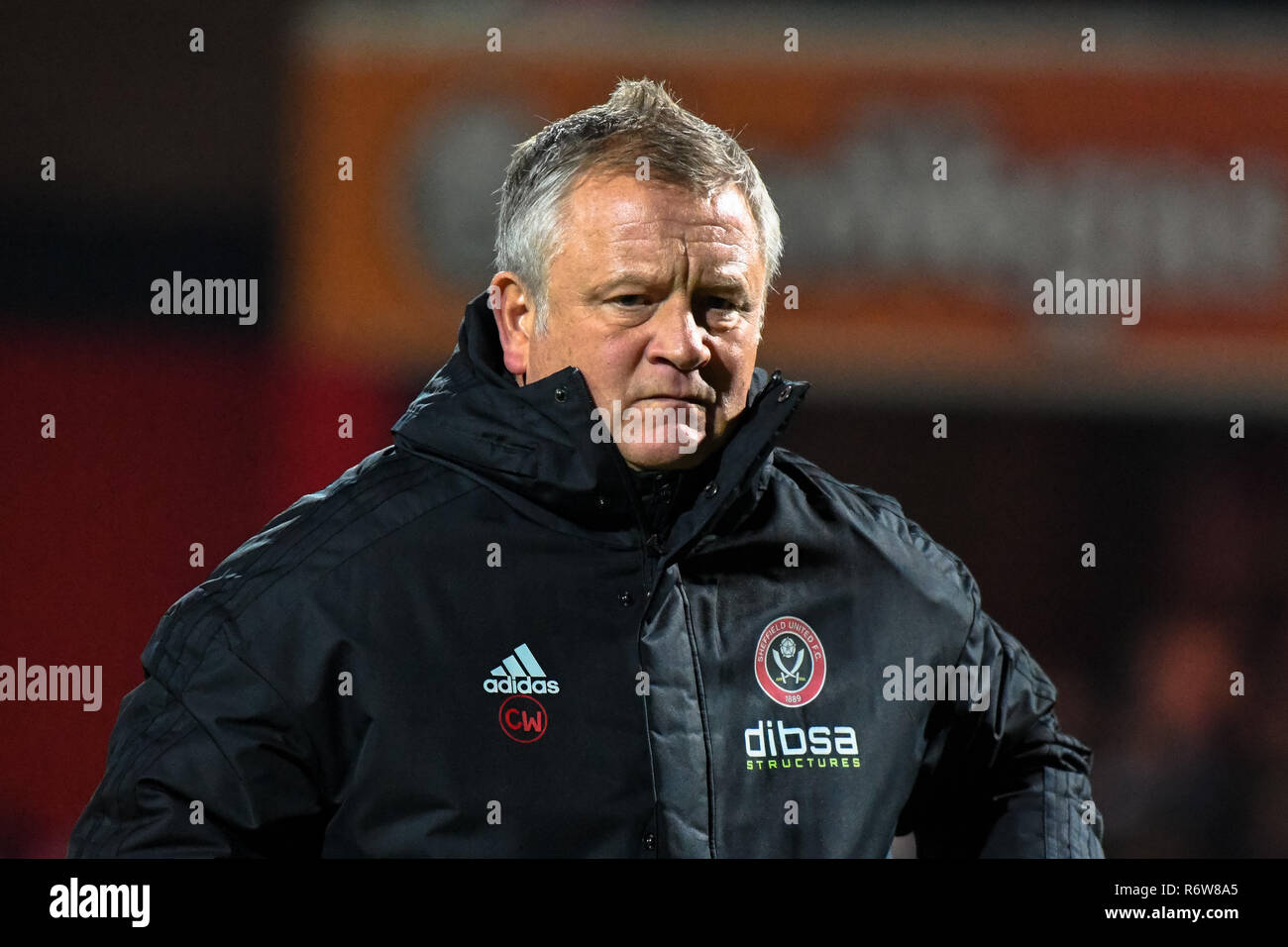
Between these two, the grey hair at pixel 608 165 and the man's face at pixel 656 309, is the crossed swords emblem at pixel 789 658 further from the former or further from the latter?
the grey hair at pixel 608 165

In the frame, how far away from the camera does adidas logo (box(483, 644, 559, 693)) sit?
5.80 ft

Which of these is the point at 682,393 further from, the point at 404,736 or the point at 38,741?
the point at 38,741

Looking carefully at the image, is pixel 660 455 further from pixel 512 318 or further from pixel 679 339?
pixel 512 318

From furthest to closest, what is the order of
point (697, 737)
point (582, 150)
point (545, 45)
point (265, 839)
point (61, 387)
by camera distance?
point (61, 387) < point (545, 45) < point (582, 150) < point (697, 737) < point (265, 839)

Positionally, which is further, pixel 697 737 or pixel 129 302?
pixel 129 302

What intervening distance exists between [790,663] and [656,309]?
Answer: 44 centimetres

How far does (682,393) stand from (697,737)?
39 centimetres

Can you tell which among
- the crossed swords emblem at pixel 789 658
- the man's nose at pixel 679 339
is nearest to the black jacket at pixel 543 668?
the crossed swords emblem at pixel 789 658

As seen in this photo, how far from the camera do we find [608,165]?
74.4 inches

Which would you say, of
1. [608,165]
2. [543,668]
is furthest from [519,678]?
[608,165]

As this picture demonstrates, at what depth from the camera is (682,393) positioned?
1848 mm

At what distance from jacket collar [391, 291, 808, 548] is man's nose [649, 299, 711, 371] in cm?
10

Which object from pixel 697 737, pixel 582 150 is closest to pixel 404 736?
pixel 697 737

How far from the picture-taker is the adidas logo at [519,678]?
5.80 feet
